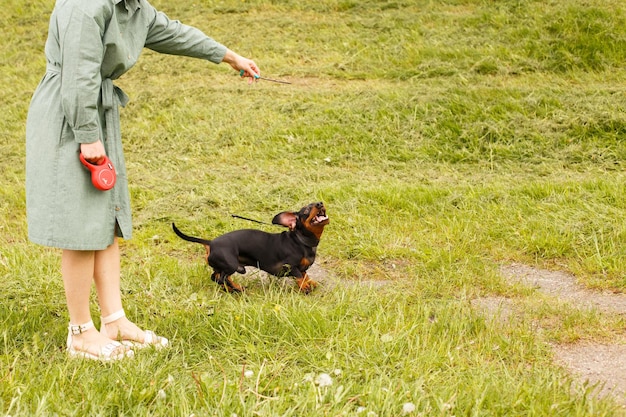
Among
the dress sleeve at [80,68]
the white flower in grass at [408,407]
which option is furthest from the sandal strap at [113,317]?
the white flower in grass at [408,407]

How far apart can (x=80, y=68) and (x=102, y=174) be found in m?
0.45

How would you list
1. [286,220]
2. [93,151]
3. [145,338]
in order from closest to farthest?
1. [93,151]
2. [145,338]
3. [286,220]

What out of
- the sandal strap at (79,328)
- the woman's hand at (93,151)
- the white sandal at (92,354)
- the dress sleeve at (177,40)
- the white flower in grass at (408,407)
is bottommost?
the white sandal at (92,354)

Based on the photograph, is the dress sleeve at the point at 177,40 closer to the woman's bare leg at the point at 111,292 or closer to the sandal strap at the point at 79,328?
the woman's bare leg at the point at 111,292

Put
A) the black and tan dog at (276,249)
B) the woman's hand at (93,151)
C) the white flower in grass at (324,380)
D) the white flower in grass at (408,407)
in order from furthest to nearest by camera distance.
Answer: the black and tan dog at (276,249), the woman's hand at (93,151), the white flower in grass at (324,380), the white flower in grass at (408,407)

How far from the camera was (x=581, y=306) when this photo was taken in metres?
4.00

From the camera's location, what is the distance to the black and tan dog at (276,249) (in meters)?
4.10

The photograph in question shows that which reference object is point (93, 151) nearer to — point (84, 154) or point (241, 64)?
point (84, 154)

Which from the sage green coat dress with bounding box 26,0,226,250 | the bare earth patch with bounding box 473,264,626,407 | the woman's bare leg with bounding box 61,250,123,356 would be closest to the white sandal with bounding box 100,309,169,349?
the woman's bare leg with bounding box 61,250,123,356

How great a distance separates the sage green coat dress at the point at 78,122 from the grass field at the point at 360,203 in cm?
59

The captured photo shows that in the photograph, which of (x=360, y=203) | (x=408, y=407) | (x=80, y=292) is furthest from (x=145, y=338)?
(x=360, y=203)

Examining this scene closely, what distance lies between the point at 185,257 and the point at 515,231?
2.32 metres

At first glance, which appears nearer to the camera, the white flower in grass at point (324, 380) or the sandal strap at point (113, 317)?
the white flower in grass at point (324, 380)

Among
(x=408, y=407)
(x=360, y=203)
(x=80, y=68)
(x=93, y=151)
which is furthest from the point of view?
(x=360, y=203)
